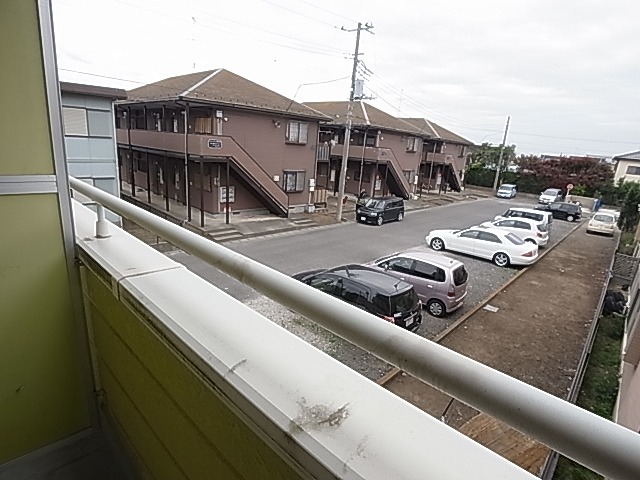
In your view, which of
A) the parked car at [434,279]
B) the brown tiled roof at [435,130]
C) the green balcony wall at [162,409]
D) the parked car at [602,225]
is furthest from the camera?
the brown tiled roof at [435,130]

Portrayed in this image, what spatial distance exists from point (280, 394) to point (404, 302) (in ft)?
11.6

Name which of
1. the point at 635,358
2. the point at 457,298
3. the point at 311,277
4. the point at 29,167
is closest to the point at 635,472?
the point at 29,167

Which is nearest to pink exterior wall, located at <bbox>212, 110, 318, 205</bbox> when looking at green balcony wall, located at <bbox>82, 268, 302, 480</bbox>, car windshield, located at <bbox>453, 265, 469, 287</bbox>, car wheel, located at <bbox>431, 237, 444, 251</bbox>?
car wheel, located at <bbox>431, 237, 444, 251</bbox>

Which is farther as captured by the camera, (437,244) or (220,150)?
(220,150)

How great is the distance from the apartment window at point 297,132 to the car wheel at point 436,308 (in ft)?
23.6

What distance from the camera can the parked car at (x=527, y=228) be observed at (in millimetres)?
8461

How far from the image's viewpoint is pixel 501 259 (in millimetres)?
7418

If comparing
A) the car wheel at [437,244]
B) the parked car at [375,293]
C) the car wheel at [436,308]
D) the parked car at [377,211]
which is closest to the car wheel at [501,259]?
the car wheel at [437,244]

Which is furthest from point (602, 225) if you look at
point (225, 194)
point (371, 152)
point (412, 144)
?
point (412, 144)

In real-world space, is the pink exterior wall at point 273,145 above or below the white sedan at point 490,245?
above

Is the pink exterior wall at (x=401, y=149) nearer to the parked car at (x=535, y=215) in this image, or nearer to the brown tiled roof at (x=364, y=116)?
the brown tiled roof at (x=364, y=116)

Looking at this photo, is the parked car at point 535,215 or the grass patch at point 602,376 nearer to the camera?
the grass patch at point 602,376

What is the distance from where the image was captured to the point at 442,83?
2.04 meters

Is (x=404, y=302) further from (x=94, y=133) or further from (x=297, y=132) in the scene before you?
(x=297, y=132)
